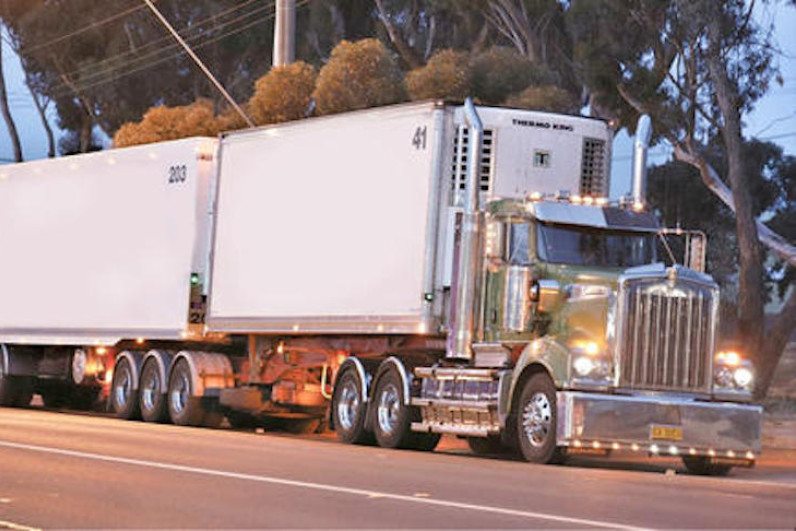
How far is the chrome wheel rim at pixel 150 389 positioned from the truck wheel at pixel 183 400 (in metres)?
0.46

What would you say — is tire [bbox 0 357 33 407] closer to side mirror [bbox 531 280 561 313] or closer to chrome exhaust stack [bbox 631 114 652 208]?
chrome exhaust stack [bbox 631 114 652 208]

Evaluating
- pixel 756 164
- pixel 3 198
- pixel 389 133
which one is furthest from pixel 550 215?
pixel 756 164

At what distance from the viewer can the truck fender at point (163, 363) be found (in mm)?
29922

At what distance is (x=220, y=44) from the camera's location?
6316 centimetres

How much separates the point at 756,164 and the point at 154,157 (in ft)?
99.8

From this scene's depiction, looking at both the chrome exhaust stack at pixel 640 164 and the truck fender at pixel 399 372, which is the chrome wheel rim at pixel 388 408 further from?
the chrome exhaust stack at pixel 640 164

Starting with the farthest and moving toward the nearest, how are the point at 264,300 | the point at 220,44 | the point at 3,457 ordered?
1. the point at 220,44
2. the point at 264,300
3. the point at 3,457

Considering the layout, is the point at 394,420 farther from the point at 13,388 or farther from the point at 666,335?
the point at 13,388

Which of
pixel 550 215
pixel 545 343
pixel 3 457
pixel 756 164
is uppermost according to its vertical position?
pixel 756 164

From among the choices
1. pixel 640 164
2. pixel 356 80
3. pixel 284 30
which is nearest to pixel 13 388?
pixel 356 80

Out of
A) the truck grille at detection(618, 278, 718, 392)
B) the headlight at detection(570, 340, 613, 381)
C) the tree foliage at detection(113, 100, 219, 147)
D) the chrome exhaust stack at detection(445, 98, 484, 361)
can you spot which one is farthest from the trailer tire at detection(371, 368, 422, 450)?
the tree foliage at detection(113, 100, 219, 147)

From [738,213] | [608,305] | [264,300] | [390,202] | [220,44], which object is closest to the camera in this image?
[608,305]

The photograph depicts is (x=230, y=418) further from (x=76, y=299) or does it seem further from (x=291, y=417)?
(x=76, y=299)

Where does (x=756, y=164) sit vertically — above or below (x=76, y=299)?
above
